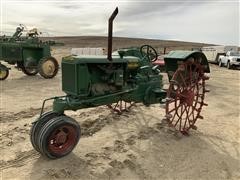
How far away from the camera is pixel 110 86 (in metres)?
6.11

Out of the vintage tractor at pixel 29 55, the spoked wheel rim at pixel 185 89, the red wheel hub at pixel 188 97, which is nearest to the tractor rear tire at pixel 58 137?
the spoked wheel rim at pixel 185 89

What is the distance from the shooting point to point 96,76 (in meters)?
5.88

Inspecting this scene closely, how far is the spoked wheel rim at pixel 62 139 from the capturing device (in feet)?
16.9

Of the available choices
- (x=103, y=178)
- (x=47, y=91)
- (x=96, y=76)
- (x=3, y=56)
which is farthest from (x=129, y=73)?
(x=3, y=56)

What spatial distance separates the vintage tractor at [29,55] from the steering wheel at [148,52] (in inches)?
297

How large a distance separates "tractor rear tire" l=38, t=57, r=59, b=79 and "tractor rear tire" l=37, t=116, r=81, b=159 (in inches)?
362

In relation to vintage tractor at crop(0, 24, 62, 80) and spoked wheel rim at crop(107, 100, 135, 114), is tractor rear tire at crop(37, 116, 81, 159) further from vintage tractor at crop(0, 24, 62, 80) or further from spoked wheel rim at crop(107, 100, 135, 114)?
vintage tractor at crop(0, 24, 62, 80)

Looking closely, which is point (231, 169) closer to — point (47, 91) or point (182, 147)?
point (182, 147)

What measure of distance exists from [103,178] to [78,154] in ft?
2.79

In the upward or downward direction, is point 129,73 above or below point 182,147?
above

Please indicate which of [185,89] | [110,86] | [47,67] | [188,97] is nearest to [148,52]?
[185,89]

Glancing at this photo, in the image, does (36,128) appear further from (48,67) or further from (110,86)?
(48,67)

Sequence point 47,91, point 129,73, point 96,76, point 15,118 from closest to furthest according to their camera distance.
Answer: point 96,76 < point 129,73 < point 15,118 < point 47,91

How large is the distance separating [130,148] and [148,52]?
227 cm
